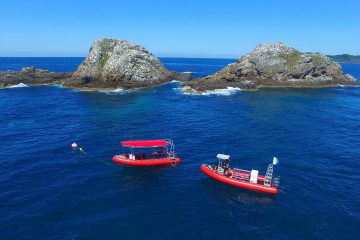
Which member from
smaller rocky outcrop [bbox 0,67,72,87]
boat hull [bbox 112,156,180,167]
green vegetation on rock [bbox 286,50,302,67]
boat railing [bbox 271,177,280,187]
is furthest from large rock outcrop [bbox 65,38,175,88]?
boat railing [bbox 271,177,280,187]

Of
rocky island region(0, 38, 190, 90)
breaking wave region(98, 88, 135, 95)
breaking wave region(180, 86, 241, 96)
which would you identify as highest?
rocky island region(0, 38, 190, 90)

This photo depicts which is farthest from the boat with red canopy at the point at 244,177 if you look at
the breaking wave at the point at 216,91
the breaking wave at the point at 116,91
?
the breaking wave at the point at 116,91

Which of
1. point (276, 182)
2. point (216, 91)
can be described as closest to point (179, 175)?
point (276, 182)

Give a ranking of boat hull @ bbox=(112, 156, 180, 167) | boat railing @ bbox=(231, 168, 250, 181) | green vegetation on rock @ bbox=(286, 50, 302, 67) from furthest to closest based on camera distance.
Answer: green vegetation on rock @ bbox=(286, 50, 302, 67) → boat hull @ bbox=(112, 156, 180, 167) → boat railing @ bbox=(231, 168, 250, 181)

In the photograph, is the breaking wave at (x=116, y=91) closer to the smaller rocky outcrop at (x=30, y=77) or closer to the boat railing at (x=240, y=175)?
the smaller rocky outcrop at (x=30, y=77)

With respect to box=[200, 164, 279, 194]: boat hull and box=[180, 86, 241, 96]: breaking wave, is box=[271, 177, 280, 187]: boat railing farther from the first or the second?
box=[180, 86, 241, 96]: breaking wave

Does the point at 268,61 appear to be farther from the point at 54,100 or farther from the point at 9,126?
the point at 9,126
